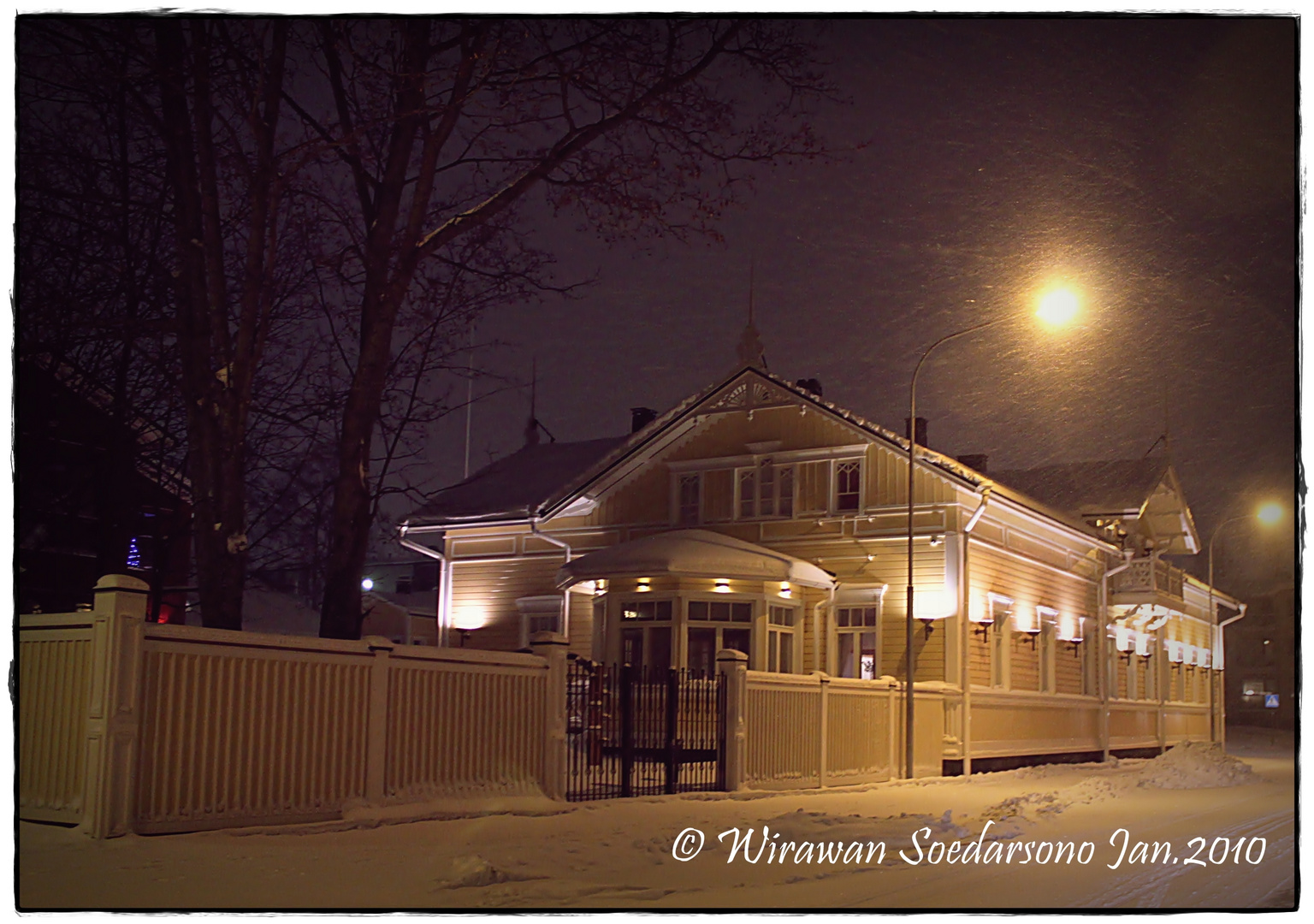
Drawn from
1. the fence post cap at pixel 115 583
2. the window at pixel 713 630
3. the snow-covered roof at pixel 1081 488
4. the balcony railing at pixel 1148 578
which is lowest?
the window at pixel 713 630

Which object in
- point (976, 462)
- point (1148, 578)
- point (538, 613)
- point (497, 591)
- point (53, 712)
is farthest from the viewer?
point (976, 462)

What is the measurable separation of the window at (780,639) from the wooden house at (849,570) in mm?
39

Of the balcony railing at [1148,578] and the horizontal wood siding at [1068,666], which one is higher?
the balcony railing at [1148,578]

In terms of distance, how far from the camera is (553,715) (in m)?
12.4

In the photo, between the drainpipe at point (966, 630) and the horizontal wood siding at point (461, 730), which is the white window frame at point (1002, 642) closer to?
the drainpipe at point (966, 630)

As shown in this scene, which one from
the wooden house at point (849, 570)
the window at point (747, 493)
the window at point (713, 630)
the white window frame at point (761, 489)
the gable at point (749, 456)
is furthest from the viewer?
the window at point (747, 493)

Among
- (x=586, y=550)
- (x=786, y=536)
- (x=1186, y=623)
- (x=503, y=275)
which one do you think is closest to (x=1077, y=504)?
(x=1186, y=623)

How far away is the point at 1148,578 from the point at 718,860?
19200 mm

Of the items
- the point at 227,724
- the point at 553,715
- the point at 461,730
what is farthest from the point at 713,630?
the point at 227,724

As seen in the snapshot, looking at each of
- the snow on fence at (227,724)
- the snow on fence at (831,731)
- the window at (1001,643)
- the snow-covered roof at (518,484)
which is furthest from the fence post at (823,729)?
the snow-covered roof at (518,484)

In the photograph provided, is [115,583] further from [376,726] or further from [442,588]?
[442,588]

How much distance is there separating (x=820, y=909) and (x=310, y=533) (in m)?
18.2

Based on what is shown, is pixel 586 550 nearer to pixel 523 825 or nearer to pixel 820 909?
pixel 523 825

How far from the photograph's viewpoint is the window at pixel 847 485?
74.4 feet
